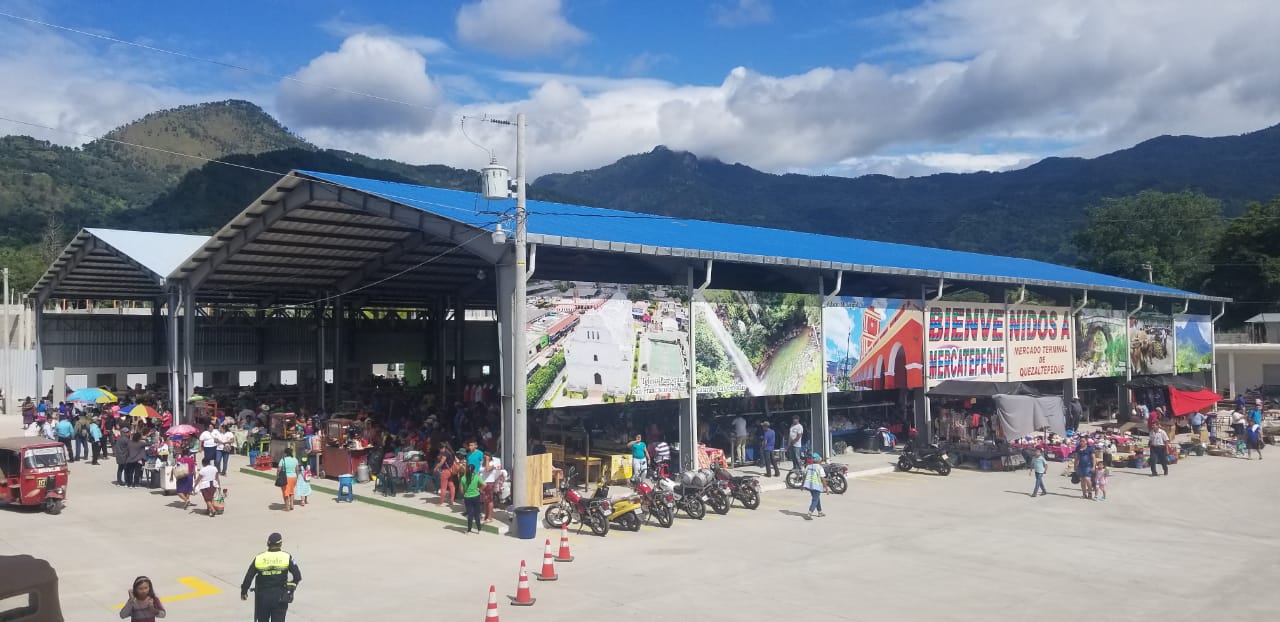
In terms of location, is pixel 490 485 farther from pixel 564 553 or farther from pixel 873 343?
pixel 873 343

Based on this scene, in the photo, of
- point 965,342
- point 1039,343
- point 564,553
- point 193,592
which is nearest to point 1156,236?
point 1039,343

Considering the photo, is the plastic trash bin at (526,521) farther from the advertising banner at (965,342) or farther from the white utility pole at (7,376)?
the white utility pole at (7,376)

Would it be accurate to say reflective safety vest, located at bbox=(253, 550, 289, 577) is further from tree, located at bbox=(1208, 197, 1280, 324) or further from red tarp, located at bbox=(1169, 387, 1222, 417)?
tree, located at bbox=(1208, 197, 1280, 324)

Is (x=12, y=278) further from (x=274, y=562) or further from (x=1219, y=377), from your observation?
(x=1219, y=377)

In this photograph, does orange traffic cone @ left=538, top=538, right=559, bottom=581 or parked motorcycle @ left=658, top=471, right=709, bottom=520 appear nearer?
orange traffic cone @ left=538, top=538, right=559, bottom=581

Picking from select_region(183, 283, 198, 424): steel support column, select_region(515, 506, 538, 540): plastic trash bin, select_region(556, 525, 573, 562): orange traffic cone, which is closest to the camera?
select_region(556, 525, 573, 562): orange traffic cone

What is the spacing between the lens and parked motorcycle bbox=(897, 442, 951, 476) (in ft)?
88.6

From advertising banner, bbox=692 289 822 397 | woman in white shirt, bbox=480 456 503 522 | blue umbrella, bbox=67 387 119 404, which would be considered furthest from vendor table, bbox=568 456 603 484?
blue umbrella, bbox=67 387 119 404

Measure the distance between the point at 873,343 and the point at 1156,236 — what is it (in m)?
80.6

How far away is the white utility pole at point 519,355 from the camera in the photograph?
739 inches

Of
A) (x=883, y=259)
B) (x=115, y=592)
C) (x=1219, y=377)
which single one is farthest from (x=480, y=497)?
(x=1219, y=377)

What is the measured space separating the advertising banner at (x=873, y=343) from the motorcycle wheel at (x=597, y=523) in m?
12.7

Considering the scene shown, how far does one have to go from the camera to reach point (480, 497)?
60.7 feet

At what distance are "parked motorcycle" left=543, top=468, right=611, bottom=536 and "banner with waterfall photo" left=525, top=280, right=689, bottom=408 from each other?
313cm
